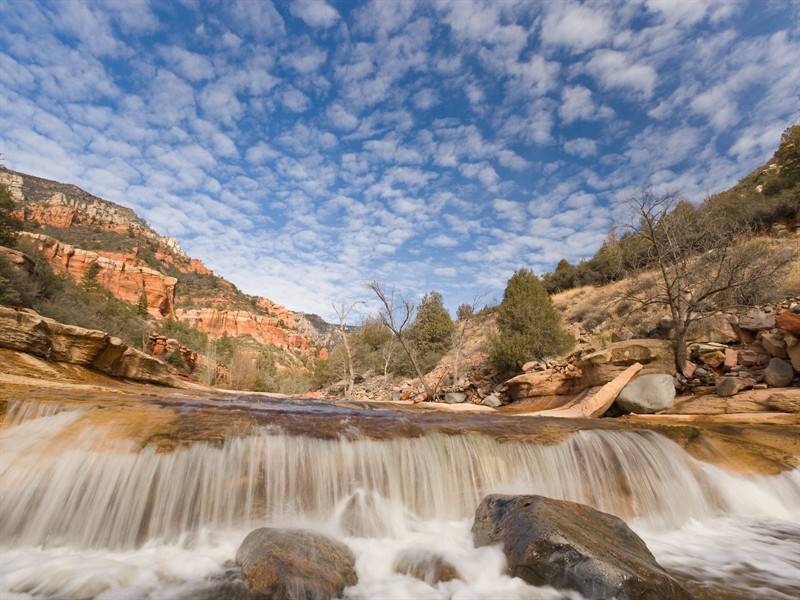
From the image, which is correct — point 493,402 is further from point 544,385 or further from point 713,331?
point 713,331

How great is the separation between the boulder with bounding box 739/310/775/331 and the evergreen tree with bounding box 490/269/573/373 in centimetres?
906

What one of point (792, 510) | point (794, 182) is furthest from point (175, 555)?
point (794, 182)

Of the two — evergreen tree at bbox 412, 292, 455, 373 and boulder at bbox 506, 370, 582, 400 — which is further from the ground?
evergreen tree at bbox 412, 292, 455, 373

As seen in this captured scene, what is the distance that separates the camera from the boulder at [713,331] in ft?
39.3

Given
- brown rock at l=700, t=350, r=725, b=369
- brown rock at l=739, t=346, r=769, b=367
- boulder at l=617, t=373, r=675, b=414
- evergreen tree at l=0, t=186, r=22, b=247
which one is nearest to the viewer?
brown rock at l=739, t=346, r=769, b=367

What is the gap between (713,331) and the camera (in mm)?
12430

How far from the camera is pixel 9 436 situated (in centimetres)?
514

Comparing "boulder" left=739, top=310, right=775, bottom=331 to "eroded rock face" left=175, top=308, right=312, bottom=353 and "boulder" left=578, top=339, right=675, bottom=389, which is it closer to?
"boulder" left=578, top=339, right=675, bottom=389

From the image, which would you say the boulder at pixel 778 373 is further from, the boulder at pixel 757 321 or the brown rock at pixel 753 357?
the boulder at pixel 757 321

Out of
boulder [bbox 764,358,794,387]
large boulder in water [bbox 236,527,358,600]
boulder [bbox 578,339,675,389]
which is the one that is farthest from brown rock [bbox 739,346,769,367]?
large boulder in water [bbox 236,527,358,600]

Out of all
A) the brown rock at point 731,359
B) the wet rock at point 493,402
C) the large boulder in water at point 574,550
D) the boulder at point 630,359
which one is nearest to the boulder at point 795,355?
the brown rock at point 731,359

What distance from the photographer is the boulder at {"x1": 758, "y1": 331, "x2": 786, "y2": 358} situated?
9844mm

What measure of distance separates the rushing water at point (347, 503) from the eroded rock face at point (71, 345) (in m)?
4.18

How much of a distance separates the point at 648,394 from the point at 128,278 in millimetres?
93554
